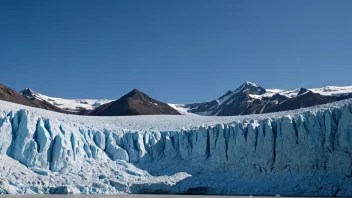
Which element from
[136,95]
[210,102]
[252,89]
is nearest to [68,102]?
[210,102]

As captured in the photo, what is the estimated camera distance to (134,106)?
269ft

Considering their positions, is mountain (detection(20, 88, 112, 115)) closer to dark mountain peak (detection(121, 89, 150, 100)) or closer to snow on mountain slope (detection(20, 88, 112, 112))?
snow on mountain slope (detection(20, 88, 112, 112))

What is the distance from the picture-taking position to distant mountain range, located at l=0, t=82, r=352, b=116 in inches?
3236

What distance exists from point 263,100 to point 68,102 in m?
59.6

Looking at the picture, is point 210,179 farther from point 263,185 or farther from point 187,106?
point 187,106

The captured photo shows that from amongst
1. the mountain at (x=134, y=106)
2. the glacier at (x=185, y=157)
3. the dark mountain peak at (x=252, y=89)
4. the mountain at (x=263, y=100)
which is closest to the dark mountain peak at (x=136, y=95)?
the mountain at (x=134, y=106)

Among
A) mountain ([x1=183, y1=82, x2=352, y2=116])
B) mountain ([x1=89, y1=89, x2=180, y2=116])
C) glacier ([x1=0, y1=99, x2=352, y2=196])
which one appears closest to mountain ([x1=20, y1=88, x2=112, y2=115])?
mountain ([x1=89, y1=89, x2=180, y2=116])

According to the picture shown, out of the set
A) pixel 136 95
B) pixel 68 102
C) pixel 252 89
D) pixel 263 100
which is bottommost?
pixel 136 95

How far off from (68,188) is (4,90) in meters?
56.3

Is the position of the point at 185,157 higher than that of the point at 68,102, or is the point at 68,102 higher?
the point at 68,102

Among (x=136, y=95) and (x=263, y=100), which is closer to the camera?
(x=136, y=95)

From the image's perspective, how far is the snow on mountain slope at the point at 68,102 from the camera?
408 ft

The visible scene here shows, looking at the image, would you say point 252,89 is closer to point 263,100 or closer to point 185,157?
point 263,100

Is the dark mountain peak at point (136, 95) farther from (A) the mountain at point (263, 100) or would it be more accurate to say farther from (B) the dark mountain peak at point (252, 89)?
(B) the dark mountain peak at point (252, 89)
